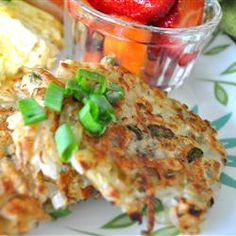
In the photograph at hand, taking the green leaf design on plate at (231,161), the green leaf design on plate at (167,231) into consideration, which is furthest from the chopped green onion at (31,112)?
the green leaf design on plate at (231,161)

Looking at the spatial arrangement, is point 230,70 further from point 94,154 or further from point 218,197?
point 94,154

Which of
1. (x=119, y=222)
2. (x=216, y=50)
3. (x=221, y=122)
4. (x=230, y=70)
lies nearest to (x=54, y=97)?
(x=119, y=222)

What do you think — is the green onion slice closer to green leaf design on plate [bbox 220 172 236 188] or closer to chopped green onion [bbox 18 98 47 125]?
chopped green onion [bbox 18 98 47 125]

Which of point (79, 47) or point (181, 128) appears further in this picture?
point (79, 47)

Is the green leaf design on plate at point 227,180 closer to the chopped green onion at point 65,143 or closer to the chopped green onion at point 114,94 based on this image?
the chopped green onion at point 114,94

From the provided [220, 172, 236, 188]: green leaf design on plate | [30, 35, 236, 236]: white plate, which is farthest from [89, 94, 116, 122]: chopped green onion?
[220, 172, 236, 188]: green leaf design on plate

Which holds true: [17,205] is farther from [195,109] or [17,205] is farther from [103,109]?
[195,109]

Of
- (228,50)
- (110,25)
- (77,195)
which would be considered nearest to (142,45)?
(110,25)
